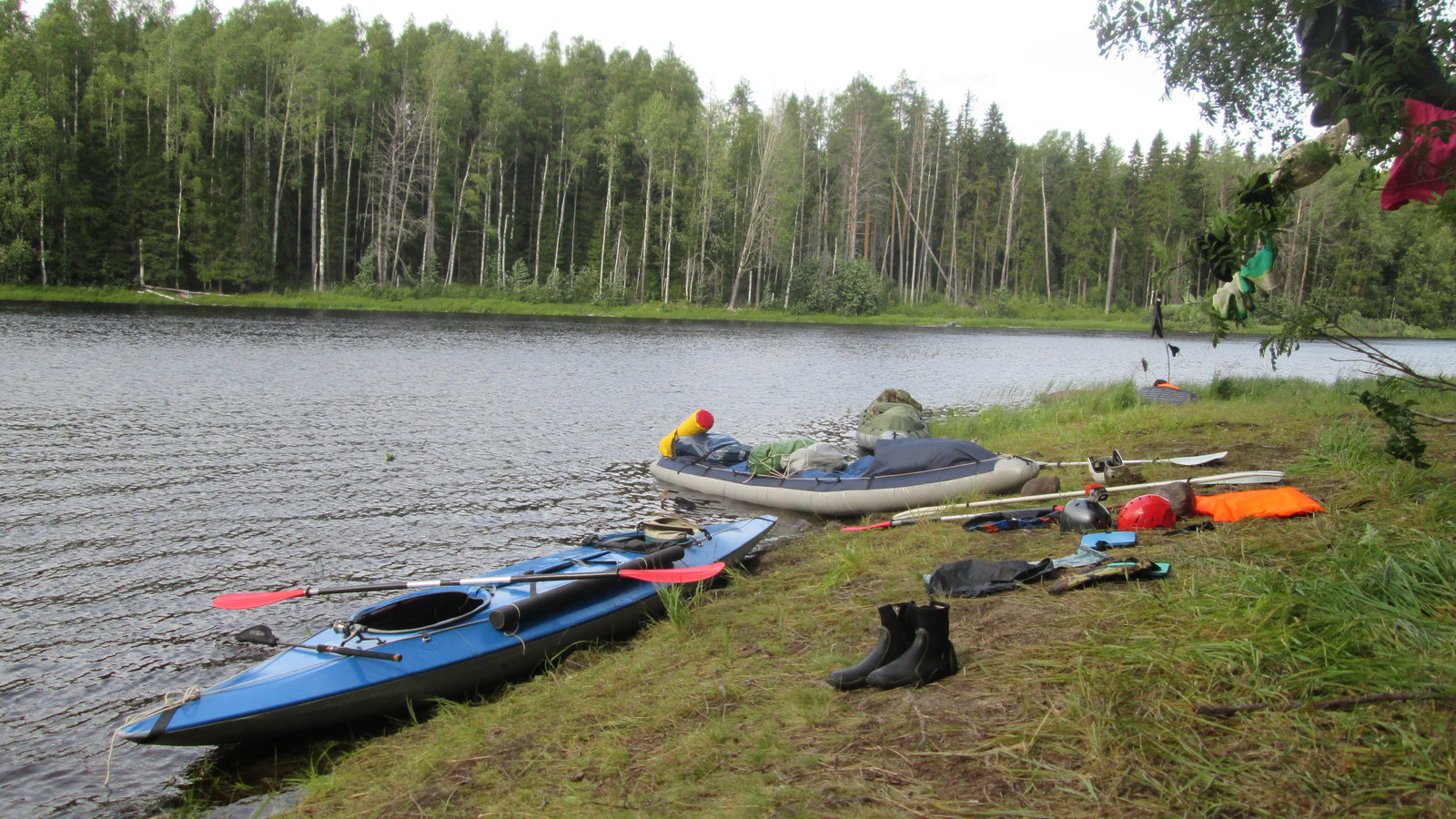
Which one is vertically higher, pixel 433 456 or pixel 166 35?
pixel 166 35

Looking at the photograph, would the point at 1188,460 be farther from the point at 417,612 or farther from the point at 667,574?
the point at 417,612

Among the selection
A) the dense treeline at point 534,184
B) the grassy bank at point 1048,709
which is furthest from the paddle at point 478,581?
the dense treeline at point 534,184

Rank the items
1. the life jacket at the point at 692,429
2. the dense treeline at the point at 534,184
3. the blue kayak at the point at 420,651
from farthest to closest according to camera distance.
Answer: the dense treeline at the point at 534,184
the life jacket at the point at 692,429
the blue kayak at the point at 420,651

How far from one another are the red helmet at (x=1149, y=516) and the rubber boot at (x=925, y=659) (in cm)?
317

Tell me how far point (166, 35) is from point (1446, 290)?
7183 cm

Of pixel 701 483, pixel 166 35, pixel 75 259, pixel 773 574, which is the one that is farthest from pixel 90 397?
pixel 166 35

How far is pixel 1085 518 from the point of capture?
674 cm

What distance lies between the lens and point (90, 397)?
1608cm

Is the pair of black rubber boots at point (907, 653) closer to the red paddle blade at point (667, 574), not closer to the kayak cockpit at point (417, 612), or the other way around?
the red paddle blade at point (667, 574)

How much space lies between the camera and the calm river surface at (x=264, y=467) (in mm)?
6160

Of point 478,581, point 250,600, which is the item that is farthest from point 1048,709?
point 250,600

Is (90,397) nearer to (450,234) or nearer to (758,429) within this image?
(758,429)

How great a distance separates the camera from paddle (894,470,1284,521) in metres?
7.29

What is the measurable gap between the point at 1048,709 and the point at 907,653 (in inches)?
29.0
